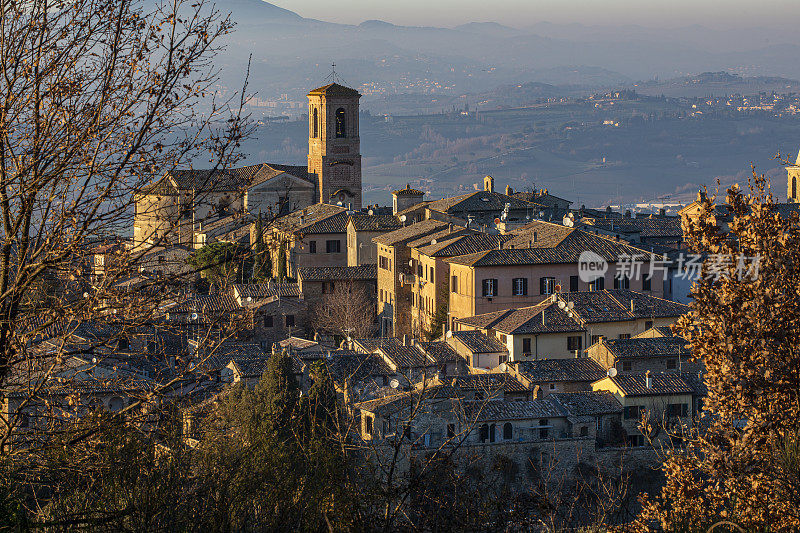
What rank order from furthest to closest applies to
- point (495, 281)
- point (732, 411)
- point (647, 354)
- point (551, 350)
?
point (495, 281) → point (551, 350) → point (647, 354) → point (732, 411)

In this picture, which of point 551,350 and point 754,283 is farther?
point 551,350

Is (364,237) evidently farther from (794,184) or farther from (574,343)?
(794,184)

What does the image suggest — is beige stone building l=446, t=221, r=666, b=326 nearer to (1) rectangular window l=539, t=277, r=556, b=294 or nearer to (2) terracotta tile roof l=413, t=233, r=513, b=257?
(1) rectangular window l=539, t=277, r=556, b=294

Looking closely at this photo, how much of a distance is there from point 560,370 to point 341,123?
1389 inches

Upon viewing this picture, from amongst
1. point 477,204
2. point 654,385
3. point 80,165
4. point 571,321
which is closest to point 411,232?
point 477,204

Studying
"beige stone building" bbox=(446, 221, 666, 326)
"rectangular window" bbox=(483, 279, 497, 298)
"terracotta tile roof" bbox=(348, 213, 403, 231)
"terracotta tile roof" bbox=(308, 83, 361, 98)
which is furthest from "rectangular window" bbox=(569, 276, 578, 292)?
"terracotta tile roof" bbox=(308, 83, 361, 98)

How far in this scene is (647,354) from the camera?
102ft

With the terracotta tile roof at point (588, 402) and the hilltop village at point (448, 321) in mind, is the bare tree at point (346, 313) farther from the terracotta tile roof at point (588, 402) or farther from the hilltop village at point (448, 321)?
the terracotta tile roof at point (588, 402)

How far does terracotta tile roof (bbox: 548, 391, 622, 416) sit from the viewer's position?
2703cm

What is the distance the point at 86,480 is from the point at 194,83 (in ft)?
11.0

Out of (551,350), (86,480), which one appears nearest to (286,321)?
(551,350)

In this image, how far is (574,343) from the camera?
34.0m

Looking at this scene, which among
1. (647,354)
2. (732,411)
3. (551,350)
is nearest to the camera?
(732,411)

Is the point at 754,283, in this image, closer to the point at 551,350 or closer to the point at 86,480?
the point at 86,480
